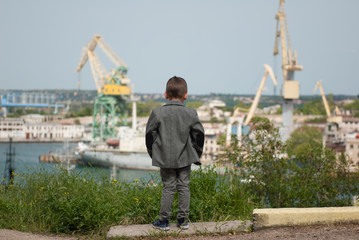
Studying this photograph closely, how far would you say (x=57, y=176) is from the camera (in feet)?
10.6

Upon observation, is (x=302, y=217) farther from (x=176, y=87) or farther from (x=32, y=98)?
(x=32, y=98)

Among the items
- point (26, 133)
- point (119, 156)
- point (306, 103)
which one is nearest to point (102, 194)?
point (119, 156)

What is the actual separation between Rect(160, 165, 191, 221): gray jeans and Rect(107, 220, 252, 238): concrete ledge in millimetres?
82

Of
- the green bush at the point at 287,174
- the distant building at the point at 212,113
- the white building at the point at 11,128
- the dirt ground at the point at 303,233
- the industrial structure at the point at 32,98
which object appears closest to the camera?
the dirt ground at the point at 303,233

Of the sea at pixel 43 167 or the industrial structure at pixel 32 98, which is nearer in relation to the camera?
the sea at pixel 43 167

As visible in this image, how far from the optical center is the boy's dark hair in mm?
2516

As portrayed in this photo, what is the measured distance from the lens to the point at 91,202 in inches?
108

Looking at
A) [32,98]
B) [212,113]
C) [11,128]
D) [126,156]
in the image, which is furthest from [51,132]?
[32,98]

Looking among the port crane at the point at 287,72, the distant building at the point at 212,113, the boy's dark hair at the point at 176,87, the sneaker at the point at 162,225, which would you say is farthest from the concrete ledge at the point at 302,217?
the distant building at the point at 212,113

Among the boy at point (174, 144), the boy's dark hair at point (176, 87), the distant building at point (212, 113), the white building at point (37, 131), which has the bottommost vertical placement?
the white building at point (37, 131)

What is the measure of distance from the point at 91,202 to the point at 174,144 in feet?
2.09

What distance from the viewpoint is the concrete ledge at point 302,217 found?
8.33ft

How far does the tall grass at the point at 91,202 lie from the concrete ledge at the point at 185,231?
16cm

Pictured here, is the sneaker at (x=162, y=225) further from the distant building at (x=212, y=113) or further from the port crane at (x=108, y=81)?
the distant building at (x=212, y=113)
